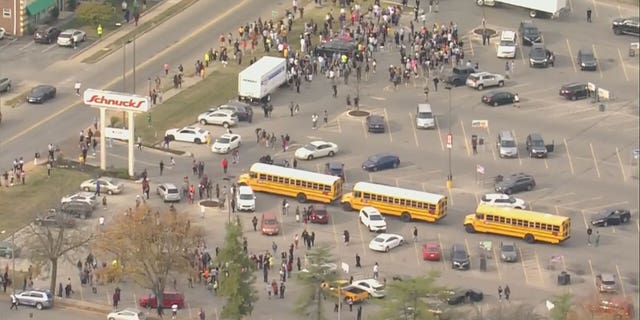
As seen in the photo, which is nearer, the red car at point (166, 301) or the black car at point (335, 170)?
the red car at point (166, 301)

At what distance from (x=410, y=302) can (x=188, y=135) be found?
147ft

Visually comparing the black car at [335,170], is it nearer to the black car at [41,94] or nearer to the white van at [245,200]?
the white van at [245,200]

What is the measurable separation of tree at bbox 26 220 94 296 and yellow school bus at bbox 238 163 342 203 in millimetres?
16093

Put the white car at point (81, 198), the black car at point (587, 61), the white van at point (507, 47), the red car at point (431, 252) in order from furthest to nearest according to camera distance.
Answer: the white van at point (507, 47), the black car at point (587, 61), the white car at point (81, 198), the red car at point (431, 252)

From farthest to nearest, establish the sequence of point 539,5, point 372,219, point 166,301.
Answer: point 539,5 < point 372,219 < point 166,301

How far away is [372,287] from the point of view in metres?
122

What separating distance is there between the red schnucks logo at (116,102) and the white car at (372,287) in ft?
88.5

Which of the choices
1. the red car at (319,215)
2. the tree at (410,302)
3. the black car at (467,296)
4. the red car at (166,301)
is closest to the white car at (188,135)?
the red car at (319,215)

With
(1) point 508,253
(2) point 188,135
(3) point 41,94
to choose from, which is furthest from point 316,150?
(3) point 41,94

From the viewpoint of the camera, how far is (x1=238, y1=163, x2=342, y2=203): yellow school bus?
452ft

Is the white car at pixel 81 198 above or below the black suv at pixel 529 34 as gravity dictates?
below

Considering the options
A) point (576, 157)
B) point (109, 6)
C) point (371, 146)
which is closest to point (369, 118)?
point (371, 146)

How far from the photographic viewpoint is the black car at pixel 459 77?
163750 millimetres

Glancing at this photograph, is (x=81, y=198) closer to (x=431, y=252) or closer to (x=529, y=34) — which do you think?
(x=431, y=252)
